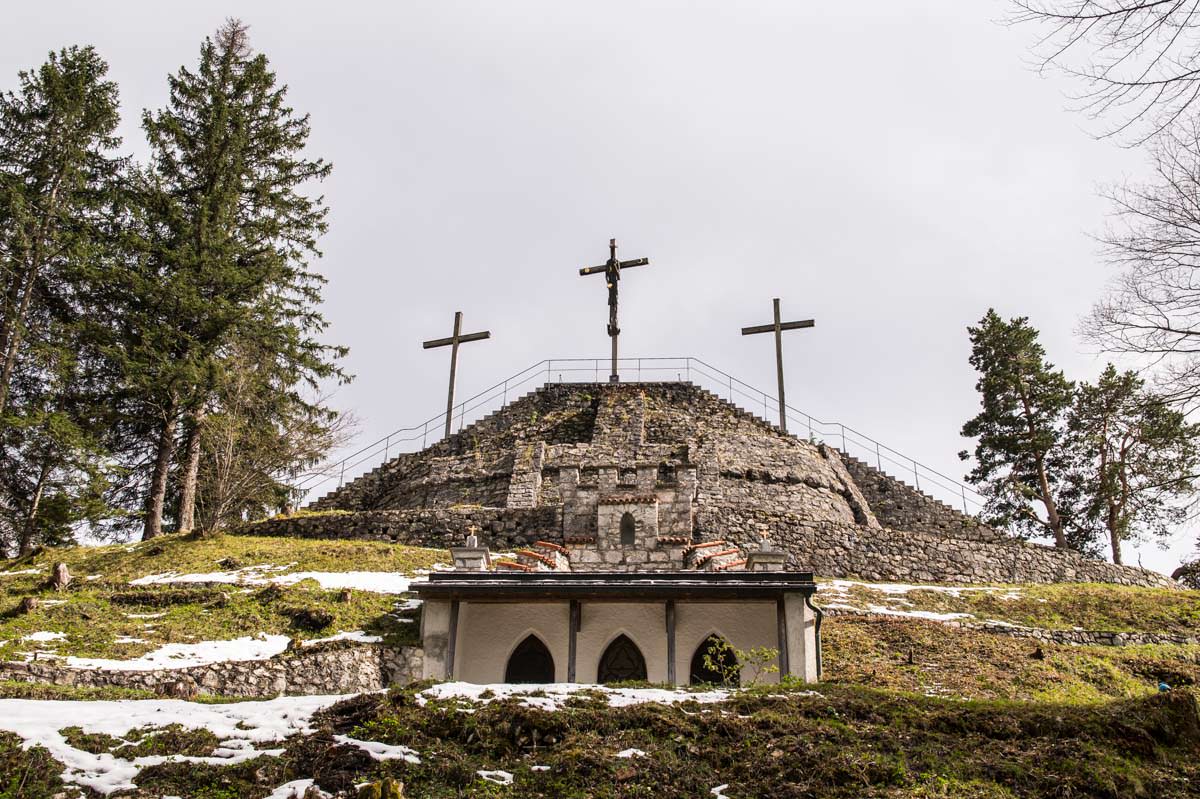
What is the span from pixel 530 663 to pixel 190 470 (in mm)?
16515

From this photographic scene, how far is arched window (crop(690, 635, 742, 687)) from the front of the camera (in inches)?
552

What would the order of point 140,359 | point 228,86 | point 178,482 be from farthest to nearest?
point 228,86 < point 178,482 < point 140,359

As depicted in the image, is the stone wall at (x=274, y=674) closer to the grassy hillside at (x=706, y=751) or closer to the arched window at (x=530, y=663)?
the arched window at (x=530, y=663)

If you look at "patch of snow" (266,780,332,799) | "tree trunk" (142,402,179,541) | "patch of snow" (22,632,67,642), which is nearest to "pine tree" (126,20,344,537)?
"tree trunk" (142,402,179,541)

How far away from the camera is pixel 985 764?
9.00 meters

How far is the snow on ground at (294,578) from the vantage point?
65.9 feet

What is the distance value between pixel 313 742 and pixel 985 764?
629cm

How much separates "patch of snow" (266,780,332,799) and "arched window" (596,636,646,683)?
6726mm

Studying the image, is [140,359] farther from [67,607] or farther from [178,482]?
[67,607]

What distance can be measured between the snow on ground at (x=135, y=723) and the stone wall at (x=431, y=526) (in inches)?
569

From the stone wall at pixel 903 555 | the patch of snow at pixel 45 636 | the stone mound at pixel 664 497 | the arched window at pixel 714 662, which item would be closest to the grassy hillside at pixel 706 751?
the arched window at pixel 714 662

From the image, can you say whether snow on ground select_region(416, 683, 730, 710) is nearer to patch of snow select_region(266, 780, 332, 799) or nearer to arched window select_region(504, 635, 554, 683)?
patch of snow select_region(266, 780, 332, 799)

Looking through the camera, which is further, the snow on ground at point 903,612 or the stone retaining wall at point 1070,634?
the snow on ground at point 903,612

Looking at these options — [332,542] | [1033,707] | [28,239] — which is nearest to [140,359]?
[28,239]
